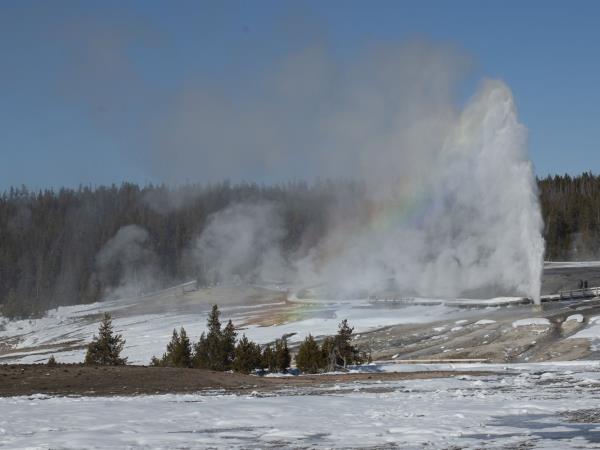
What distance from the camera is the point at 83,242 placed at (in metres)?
183

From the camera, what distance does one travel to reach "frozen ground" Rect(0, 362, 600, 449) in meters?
13.4

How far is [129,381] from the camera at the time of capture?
25.7m

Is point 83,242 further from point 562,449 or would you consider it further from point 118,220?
point 562,449

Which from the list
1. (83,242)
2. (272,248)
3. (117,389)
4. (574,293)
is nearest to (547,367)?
(117,389)

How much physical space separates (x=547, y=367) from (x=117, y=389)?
1780cm

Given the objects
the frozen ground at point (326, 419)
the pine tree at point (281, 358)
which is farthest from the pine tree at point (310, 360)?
the frozen ground at point (326, 419)

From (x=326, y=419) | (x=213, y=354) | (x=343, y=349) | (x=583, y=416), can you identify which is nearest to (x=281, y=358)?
(x=343, y=349)

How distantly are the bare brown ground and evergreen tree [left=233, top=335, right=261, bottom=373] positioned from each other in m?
6.52

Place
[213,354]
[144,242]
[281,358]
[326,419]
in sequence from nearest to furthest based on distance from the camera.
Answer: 1. [326,419]
2. [281,358]
3. [213,354]
4. [144,242]

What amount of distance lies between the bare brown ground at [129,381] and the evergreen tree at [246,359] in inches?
257

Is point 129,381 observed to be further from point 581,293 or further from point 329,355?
point 581,293

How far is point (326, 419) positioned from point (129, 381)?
1099 centimetres

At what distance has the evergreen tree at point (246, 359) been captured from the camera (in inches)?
1396

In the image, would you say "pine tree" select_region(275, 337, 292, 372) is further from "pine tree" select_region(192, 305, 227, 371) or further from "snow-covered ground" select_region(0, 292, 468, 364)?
"snow-covered ground" select_region(0, 292, 468, 364)
